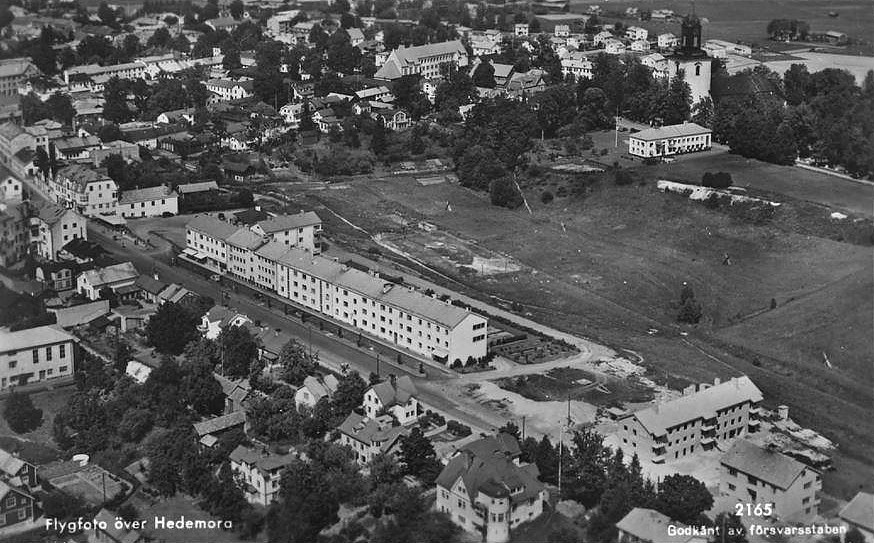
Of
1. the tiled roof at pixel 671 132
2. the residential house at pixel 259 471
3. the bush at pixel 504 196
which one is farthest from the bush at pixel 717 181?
the residential house at pixel 259 471

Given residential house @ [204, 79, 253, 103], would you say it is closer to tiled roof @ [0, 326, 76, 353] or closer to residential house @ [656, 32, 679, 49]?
residential house @ [656, 32, 679, 49]

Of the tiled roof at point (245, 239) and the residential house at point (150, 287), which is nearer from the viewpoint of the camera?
the residential house at point (150, 287)

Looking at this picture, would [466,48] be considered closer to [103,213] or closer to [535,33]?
[535,33]

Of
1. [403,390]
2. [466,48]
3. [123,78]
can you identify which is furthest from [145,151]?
[403,390]

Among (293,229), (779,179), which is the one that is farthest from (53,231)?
(779,179)

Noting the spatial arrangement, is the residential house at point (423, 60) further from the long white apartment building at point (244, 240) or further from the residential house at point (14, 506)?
A: the residential house at point (14, 506)

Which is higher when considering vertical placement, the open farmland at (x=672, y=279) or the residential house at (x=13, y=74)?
the residential house at (x=13, y=74)

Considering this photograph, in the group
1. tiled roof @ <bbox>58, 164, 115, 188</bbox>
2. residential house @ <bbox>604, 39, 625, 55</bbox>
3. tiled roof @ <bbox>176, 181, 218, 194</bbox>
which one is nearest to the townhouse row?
tiled roof @ <bbox>58, 164, 115, 188</bbox>
